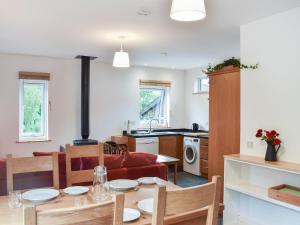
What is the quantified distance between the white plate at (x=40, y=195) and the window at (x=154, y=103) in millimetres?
4714

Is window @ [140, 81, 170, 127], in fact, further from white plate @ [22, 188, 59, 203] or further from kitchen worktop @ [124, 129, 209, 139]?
white plate @ [22, 188, 59, 203]

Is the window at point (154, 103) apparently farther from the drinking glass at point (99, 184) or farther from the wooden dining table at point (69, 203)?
the drinking glass at point (99, 184)

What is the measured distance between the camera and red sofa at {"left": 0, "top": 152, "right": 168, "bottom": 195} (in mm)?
Answer: 2779

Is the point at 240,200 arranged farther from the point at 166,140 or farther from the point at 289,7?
the point at 166,140

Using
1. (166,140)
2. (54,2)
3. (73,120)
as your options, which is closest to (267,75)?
(54,2)

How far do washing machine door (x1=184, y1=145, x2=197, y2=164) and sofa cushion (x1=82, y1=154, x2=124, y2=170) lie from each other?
282cm

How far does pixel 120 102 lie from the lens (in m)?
6.32

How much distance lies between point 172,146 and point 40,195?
4543 millimetres

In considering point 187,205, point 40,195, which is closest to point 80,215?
point 187,205

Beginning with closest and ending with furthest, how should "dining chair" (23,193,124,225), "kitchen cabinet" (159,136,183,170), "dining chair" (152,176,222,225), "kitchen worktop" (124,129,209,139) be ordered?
"dining chair" (23,193,124,225) → "dining chair" (152,176,222,225) → "kitchen worktop" (124,129,209,139) → "kitchen cabinet" (159,136,183,170)

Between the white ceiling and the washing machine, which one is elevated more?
the white ceiling

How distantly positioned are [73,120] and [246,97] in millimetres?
3661

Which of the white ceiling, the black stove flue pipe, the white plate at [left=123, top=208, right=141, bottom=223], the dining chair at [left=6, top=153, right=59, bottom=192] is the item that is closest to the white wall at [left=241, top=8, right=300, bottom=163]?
the white ceiling

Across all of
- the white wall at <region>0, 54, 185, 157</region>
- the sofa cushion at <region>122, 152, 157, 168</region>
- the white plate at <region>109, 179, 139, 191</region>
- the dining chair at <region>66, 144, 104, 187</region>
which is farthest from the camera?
the white wall at <region>0, 54, 185, 157</region>
